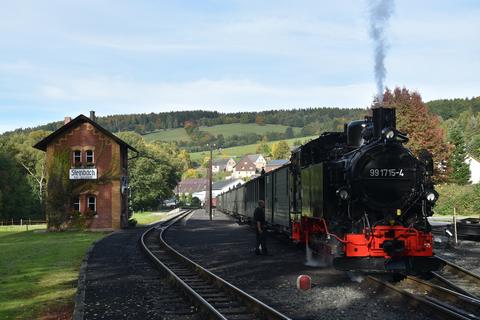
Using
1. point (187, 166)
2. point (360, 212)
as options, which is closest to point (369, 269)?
point (360, 212)

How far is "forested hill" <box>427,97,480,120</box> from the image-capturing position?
136500mm

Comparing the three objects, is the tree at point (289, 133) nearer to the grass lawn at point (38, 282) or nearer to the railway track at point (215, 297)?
the grass lawn at point (38, 282)

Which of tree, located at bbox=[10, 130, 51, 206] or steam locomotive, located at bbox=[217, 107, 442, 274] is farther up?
tree, located at bbox=[10, 130, 51, 206]

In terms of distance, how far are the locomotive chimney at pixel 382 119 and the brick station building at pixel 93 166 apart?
28.8 meters

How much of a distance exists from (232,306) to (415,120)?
46.6m

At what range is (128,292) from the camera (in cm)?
1123

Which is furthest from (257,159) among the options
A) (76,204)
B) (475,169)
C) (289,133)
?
(76,204)

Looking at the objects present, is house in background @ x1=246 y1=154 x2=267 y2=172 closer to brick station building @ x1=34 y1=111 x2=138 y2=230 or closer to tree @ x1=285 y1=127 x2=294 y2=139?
tree @ x1=285 y1=127 x2=294 y2=139

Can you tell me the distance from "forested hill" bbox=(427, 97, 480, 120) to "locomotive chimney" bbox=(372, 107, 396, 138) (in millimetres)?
132194

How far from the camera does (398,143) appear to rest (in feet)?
37.8

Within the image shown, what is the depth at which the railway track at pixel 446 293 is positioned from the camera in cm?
819

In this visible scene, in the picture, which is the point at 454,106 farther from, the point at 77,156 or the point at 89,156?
the point at 77,156

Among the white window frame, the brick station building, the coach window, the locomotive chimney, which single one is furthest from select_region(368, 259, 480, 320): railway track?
the white window frame

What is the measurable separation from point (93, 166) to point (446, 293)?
31856 mm
